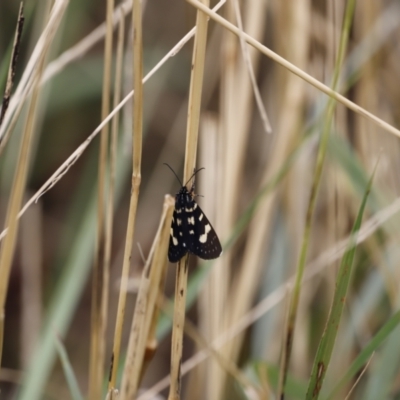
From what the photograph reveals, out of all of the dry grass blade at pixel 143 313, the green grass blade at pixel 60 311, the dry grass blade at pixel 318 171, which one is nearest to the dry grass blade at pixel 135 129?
the dry grass blade at pixel 143 313

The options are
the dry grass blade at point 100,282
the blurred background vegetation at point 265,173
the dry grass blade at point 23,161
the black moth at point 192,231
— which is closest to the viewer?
the dry grass blade at point 23,161

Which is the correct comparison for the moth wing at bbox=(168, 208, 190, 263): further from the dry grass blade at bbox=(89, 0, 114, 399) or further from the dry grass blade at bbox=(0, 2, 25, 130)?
the dry grass blade at bbox=(0, 2, 25, 130)

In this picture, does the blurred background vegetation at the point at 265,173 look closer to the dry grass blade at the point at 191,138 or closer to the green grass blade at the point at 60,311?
the green grass blade at the point at 60,311

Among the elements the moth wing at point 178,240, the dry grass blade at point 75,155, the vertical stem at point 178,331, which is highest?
the dry grass blade at point 75,155

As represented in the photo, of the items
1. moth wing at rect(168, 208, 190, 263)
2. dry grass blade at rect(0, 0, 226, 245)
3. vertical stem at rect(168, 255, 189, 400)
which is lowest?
vertical stem at rect(168, 255, 189, 400)

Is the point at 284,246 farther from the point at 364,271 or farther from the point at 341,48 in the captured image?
the point at 341,48

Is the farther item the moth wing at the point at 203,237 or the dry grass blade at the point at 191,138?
the moth wing at the point at 203,237

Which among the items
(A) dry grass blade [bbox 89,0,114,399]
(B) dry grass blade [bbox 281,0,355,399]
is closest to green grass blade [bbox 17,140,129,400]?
(A) dry grass blade [bbox 89,0,114,399]
